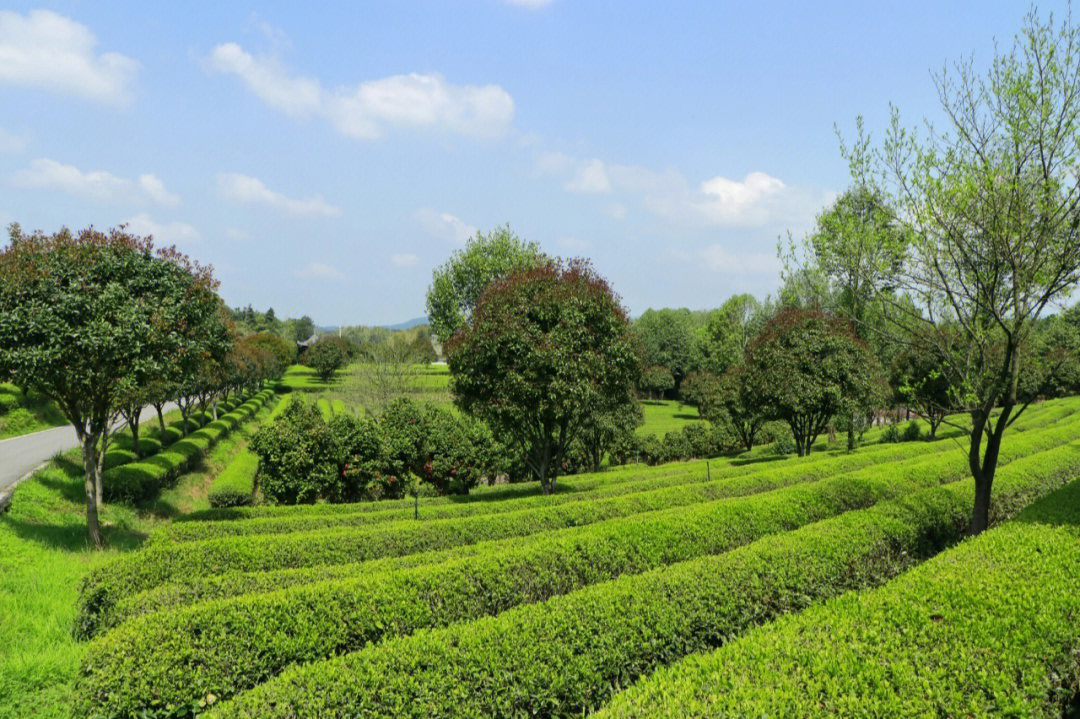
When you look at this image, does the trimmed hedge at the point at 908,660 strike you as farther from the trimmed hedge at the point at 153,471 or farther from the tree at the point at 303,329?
the tree at the point at 303,329

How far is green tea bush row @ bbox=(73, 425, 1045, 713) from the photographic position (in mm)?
5992

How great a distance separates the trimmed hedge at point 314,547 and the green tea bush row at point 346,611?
92.2 inches

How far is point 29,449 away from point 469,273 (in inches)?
1020

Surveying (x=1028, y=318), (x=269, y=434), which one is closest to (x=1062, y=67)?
(x=1028, y=318)

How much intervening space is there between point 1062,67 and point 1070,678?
8.61m

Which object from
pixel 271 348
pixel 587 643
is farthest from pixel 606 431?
pixel 271 348

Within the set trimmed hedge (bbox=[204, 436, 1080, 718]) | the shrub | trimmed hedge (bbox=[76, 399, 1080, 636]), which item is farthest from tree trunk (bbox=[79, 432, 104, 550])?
trimmed hedge (bbox=[204, 436, 1080, 718])

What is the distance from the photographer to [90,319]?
1274 cm

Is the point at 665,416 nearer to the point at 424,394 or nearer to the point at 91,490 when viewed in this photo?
the point at 424,394

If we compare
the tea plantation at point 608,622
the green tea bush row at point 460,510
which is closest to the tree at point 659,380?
the green tea bush row at point 460,510

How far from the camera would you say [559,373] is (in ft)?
53.0

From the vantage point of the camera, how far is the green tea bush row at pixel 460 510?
12188 millimetres

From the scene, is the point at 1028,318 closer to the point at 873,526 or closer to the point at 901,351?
the point at 873,526

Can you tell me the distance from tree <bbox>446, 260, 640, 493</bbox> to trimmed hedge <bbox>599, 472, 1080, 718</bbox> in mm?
10243
